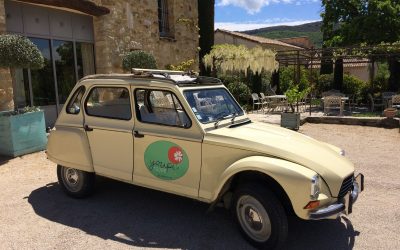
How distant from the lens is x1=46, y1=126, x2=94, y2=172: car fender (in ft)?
16.1

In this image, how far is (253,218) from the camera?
3.77 meters

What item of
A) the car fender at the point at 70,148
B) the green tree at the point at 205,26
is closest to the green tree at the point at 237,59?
the green tree at the point at 205,26

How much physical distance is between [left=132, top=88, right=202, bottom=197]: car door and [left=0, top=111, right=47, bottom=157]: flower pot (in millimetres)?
4353

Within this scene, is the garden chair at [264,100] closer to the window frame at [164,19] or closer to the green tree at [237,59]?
the green tree at [237,59]

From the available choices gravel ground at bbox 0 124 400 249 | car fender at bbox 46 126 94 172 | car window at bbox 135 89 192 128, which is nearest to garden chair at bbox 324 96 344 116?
gravel ground at bbox 0 124 400 249

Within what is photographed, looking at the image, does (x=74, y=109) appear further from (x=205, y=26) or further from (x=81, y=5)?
(x=205, y=26)

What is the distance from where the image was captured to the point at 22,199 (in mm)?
5312

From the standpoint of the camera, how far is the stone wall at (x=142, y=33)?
11.7 meters

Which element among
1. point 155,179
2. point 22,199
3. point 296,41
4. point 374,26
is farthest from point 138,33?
point 296,41

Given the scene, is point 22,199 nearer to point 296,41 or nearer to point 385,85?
point 385,85

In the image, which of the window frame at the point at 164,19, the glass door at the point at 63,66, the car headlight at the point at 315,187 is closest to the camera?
the car headlight at the point at 315,187

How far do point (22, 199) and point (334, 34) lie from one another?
65.0ft

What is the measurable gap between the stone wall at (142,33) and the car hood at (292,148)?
8.59 m

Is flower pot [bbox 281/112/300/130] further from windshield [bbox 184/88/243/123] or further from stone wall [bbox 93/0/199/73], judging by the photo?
windshield [bbox 184/88/243/123]
